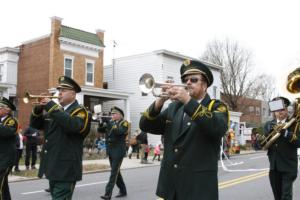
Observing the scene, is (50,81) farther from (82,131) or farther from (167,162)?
(167,162)

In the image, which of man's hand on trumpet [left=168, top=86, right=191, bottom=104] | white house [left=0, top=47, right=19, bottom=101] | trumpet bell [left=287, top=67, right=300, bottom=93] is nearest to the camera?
man's hand on trumpet [left=168, top=86, right=191, bottom=104]

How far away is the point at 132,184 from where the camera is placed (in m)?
11.9

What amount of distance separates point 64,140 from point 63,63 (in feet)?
78.1

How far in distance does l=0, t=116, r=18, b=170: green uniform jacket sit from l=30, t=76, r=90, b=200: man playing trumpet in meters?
1.18

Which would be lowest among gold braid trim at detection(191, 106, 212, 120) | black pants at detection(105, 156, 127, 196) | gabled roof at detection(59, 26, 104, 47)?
black pants at detection(105, 156, 127, 196)

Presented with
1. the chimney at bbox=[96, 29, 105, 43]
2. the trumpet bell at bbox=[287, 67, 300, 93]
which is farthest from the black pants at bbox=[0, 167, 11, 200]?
the chimney at bbox=[96, 29, 105, 43]

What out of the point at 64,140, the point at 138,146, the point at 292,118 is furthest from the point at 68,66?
the point at 292,118

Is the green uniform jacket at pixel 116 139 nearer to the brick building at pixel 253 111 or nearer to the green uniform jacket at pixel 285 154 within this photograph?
the green uniform jacket at pixel 285 154

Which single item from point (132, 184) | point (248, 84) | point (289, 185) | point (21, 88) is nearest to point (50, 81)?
point (21, 88)

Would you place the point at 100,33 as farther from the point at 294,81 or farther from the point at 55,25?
the point at 294,81

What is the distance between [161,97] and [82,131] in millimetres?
2020

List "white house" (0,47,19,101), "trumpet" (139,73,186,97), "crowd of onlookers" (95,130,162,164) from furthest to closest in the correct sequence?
"white house" (0,47,19,101) → "crowd of onlookers" (95,130,162,164) → "trumpet" (139,73,186,97)

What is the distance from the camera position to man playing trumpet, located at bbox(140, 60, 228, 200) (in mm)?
3354

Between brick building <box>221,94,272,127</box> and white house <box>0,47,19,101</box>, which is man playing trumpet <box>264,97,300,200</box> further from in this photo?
brick building <box>221,94,272,127</box>
